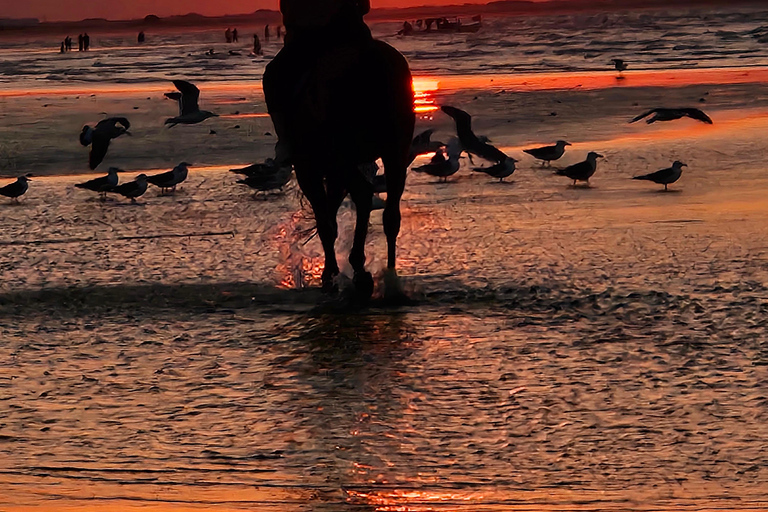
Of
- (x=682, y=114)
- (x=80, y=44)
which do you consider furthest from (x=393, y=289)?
(x=80, y=44)

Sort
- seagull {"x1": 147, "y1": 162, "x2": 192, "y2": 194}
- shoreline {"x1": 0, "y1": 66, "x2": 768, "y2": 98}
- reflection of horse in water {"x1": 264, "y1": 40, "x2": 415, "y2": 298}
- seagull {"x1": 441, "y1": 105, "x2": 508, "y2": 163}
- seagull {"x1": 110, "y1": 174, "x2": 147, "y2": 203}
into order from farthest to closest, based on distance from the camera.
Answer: shoreline {"x1": 0, "y1": 66, "x2": 768, "y2": 98}
seagull {"x1": 441, "y1": 105, "x2": 508, "y2": 163}
seagull {"x1": 147, "y1": 162, "x2": 192, "y2": 194}
seagull {"x1": 110, "y1": 174, "x2": 147, "y2": 203}
reflection of horse in water {"x1": 264, "y1": 40, "x2": 415, "y2": 298}

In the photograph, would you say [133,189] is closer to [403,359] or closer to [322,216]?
[322,216]

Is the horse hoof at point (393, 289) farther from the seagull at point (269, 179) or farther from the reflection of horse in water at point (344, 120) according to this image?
the seagull at point (269, 179)

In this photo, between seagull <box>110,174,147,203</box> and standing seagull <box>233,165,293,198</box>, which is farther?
seagull <box>110,174,147,203</box>

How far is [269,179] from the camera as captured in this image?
11.7 m

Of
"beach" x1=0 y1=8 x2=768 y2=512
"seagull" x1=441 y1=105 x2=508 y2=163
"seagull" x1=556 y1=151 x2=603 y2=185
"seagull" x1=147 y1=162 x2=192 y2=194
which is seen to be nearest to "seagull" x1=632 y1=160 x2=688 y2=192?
"beach" x1=0 y1=8 x2=768 y2=512

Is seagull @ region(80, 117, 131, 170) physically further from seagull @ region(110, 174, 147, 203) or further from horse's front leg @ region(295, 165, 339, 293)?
horse's front leg @ region(295, 165, 339, 293)

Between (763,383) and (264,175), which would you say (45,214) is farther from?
(763,383)

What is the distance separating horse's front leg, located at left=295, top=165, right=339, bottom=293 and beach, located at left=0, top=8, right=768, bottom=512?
0.13m

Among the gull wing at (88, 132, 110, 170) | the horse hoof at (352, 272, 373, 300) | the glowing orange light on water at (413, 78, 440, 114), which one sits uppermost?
the horse hoof at (352, 272, 373, 300)

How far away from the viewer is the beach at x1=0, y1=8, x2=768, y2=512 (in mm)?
4371

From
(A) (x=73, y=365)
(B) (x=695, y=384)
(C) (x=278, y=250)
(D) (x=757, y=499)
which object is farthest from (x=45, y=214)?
(D) (x=757, y=499)

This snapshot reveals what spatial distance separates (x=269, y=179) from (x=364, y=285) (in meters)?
4.72

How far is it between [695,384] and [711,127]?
1268cm
